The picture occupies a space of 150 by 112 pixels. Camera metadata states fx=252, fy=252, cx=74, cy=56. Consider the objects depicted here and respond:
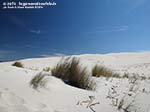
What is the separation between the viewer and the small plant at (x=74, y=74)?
14.9 ft

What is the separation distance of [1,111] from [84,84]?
2147 millimetres

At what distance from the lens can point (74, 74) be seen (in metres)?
4.76

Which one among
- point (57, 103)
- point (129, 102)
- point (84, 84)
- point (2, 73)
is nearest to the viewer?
point (57, 103)

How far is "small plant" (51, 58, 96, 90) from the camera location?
14.9ft

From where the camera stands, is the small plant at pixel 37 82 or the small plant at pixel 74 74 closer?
the small plant at pixel 37 82

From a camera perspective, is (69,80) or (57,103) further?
(69,80)

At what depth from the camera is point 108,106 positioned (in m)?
3.41

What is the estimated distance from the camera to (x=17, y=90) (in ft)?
10.9

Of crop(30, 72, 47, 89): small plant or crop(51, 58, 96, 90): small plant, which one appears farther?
crop(51, 58, 96, 90): small plant

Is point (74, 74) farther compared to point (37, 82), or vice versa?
point (74, 74)

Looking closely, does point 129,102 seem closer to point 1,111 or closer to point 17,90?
point 17,90

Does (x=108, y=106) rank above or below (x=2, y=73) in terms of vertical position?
below

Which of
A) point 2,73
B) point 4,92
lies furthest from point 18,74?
point 4,92

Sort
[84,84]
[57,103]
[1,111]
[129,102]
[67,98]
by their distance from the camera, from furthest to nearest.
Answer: [84,84] < [129,102] < [67,98] < [57,103] < [1,111]
